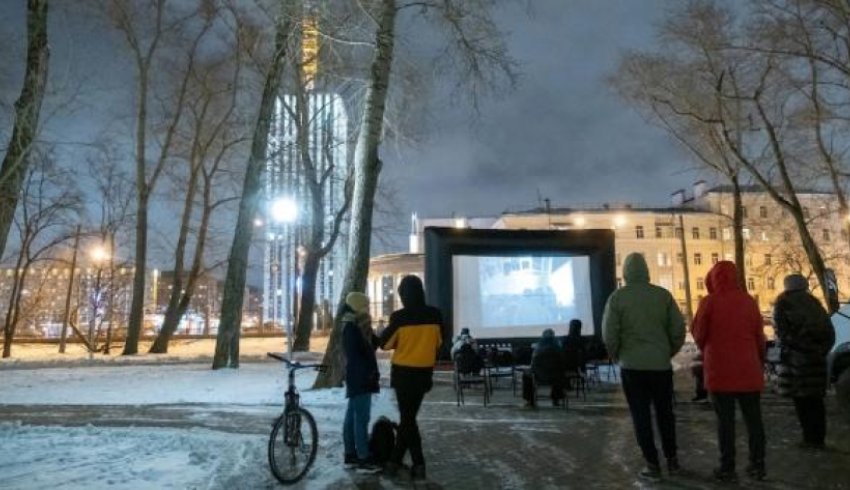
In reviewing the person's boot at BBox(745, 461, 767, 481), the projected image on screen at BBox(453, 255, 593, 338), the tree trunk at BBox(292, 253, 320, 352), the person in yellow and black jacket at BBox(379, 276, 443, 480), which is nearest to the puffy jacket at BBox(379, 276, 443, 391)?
the person in yellow and black jacket at BBox(379, 276, 443, 480)

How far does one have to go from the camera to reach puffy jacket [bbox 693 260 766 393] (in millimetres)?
6496

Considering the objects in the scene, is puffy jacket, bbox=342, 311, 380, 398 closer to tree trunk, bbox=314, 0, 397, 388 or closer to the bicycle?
the bicycle

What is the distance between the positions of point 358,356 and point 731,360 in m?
3.38

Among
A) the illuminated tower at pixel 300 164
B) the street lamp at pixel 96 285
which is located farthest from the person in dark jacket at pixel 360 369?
the street lamp at pixel 96 285

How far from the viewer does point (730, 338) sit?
6.56 m

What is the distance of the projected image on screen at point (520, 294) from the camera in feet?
63.0

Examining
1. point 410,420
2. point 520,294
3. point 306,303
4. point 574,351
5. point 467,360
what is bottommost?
point 410,420

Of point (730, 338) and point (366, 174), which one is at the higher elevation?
point (366, 174)

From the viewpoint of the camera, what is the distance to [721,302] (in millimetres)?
6625

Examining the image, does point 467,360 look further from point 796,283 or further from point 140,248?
point 140,248

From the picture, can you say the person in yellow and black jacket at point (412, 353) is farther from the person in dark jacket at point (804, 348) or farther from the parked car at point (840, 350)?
the parked car at point (840, 350)

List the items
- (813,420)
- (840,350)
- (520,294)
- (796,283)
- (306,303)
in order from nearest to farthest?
(813,420)
(796,283)
(840,350)
(520,294)
(306,303)

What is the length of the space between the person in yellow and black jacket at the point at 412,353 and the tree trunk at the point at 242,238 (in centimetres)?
1292

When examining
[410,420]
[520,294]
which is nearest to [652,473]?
[410,420]
